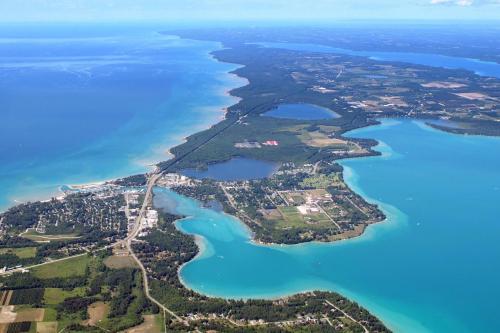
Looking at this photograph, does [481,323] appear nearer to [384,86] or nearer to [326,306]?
[326,306]

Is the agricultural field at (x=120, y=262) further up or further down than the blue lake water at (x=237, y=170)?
further up

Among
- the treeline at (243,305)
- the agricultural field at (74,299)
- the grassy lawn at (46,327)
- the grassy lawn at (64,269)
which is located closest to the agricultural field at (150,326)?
the agricultural field at (74,299)

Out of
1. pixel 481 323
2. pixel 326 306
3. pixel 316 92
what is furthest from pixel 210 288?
pixel 316 92

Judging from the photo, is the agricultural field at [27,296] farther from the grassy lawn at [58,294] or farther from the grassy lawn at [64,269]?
the grassy lawn at [64,269]

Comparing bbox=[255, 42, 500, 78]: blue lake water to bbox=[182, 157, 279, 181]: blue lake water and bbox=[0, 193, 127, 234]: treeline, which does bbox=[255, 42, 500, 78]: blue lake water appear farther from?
bbox=[0, 193, 127, 234]: treeline

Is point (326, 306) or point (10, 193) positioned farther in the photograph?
point (10, 193)
